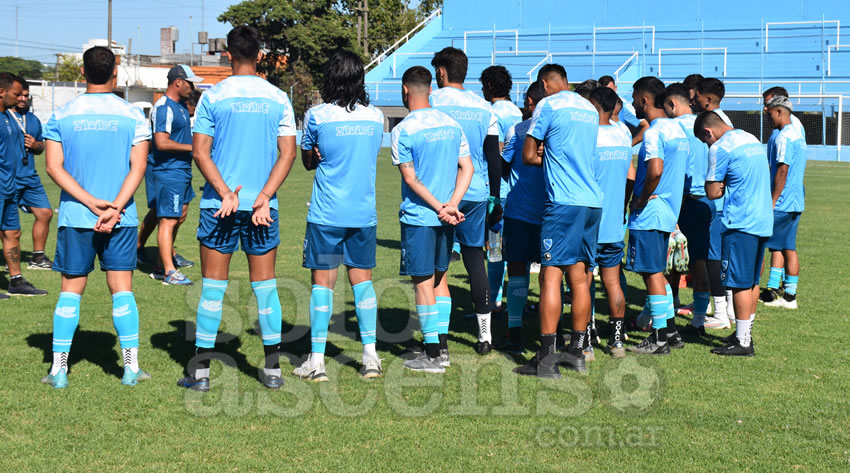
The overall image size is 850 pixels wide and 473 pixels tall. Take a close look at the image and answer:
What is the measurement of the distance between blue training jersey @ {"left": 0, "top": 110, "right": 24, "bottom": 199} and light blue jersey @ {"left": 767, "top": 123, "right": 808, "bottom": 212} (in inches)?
285

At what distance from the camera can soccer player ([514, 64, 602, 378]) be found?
598 cm

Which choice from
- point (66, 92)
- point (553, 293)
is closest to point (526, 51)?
point (66, 92)

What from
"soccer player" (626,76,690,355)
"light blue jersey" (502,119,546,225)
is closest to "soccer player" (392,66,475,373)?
"light blue jersey" (502,119,546,225)

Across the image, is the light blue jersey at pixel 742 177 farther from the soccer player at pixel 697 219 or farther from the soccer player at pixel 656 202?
the soccer player at pixel 697 219

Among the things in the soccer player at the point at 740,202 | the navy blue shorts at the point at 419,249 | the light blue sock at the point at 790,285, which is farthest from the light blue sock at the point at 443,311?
the light blue sock at the point at 790,285

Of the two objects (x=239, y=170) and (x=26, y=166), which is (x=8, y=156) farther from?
(x=239, y=170)

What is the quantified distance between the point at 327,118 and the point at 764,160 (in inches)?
132

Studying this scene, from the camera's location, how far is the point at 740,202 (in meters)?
6.70

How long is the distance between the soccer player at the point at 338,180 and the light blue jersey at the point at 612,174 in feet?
5.58

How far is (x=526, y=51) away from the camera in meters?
44.2

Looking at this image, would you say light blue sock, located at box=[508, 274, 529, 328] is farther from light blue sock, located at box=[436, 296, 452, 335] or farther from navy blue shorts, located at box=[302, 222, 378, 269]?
navy blue shorts, located at box=[302, 222, 378, 269]

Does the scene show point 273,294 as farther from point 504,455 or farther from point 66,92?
point 66,92

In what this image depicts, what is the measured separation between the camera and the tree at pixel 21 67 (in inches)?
4094

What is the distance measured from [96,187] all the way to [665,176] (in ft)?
13.5
